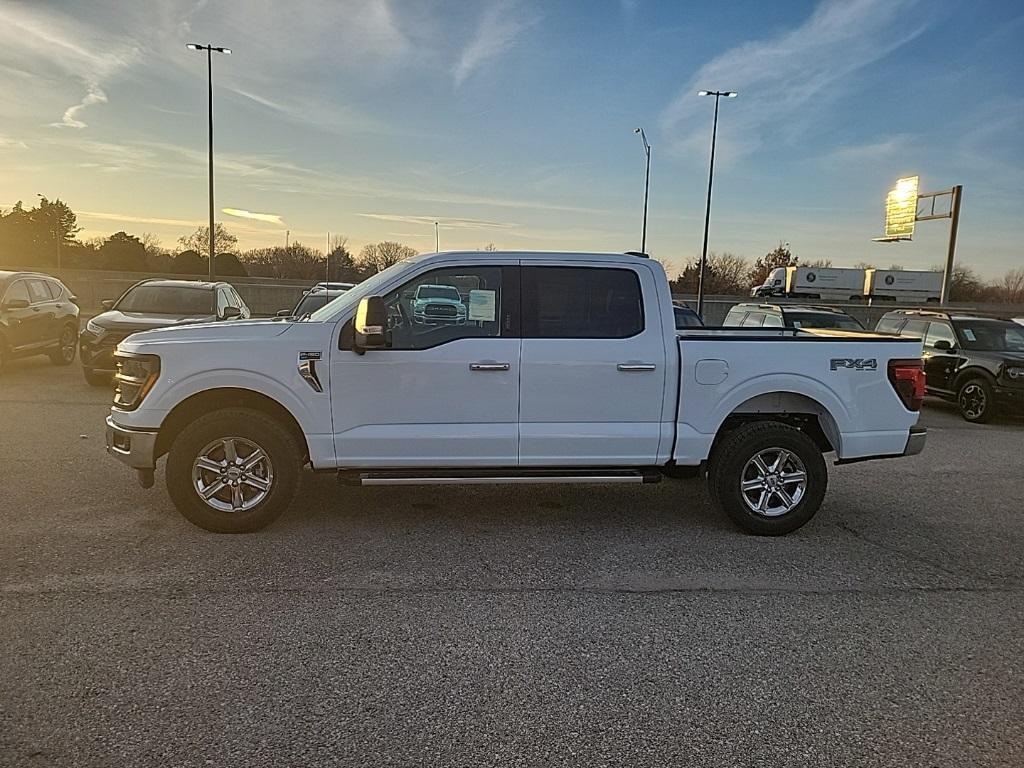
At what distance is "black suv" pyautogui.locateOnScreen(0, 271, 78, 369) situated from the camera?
39.5 ft

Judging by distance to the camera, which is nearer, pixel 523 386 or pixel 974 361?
pixel 523 386

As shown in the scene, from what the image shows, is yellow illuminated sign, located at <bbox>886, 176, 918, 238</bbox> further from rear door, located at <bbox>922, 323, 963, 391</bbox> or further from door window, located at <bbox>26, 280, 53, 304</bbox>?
door window, located at <bbox>26, 280, 53, 304</bbox>

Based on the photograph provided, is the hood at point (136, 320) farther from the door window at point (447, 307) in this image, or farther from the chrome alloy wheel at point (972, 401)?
the chrome alloy wheel at point (972, 401)

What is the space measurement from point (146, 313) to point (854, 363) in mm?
10590

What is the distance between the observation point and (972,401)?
39.1 ft

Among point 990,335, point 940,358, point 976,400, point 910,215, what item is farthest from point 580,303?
point 910,215

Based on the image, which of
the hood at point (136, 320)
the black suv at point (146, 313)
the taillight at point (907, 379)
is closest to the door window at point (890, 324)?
the taillight at point (907, 379)

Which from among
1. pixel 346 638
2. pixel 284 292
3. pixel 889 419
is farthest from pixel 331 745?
pixel 284 292

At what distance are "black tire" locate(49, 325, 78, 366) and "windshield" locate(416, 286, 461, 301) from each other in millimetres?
11406

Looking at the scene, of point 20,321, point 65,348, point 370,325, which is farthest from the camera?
point 65,348

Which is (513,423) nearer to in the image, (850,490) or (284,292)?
(850,490)

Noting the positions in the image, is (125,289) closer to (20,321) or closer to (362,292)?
(20,321)

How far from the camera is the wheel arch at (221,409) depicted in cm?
521

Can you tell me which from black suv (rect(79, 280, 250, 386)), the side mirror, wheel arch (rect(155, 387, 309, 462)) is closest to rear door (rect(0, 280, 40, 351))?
black suv (rect(79, 280, 250, 386))
